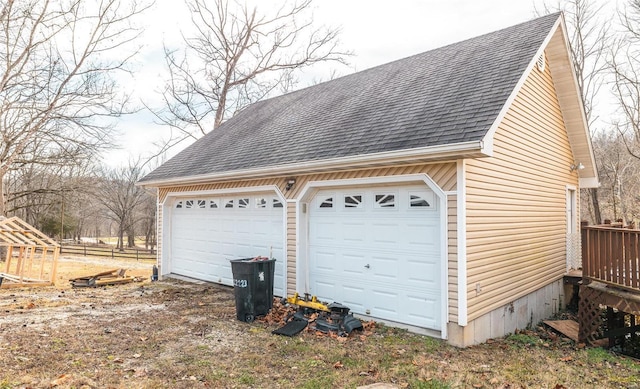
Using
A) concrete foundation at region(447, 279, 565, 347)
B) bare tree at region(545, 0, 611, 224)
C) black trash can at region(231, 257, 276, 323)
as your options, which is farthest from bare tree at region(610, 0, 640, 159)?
black trash can at region(231, 257, 276, 323)

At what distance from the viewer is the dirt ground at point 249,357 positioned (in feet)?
14.4

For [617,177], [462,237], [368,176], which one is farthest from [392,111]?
[617,177]

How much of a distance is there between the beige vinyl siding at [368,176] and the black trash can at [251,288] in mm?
894

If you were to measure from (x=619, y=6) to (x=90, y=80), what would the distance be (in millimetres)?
21531

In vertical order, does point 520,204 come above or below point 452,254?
above

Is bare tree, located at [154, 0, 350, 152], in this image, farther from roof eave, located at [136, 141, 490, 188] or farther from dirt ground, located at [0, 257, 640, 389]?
dirt ground, located at [0, 257, 640, 389]

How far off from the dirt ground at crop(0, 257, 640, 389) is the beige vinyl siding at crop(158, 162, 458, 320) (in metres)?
1.06

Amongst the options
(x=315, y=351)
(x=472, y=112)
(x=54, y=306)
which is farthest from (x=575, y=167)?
(x=54, y=306)

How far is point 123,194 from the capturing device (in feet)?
106

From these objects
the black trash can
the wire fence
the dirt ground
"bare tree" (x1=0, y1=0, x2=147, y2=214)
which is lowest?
the wire fence

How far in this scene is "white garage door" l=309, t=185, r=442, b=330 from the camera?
6.17 meters

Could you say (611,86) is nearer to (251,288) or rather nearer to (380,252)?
(380,252)

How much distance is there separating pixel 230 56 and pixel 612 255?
60.5 ft

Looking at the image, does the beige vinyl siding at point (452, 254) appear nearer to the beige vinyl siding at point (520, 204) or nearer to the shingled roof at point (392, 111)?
the beige vinyl siding at point (520, 204)
